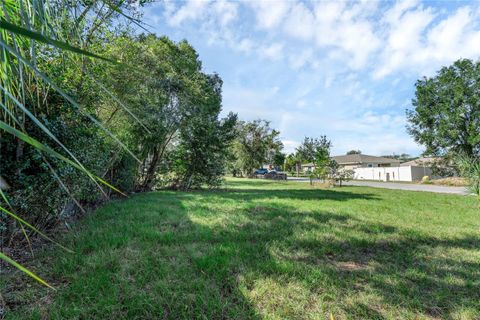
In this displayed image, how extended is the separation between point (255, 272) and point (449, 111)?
2274 centimetres

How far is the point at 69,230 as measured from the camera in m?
3.65

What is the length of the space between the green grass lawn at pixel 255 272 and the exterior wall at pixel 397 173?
18.6 meters

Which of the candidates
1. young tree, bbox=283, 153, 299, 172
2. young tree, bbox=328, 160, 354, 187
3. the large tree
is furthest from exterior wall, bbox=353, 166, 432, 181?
young tree, bbox=283, 153, 299, 172

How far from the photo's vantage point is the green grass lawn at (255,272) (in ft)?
6.15

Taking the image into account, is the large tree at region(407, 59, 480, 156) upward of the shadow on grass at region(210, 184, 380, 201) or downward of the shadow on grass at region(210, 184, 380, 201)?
upward

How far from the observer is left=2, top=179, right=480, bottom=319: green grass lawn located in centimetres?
187

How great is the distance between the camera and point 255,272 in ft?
7.87

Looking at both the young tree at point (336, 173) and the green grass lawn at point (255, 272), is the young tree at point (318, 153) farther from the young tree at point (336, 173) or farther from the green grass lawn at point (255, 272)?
the green grass lawn at point (255, 272)

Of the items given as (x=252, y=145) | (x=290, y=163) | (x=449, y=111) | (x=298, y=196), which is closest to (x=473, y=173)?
(x=298, y=196)

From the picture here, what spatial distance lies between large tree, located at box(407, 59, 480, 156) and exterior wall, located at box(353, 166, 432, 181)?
7.42 ft

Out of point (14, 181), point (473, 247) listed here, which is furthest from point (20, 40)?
point (473, 247)

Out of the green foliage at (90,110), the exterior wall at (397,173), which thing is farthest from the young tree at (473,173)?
the exterior wall at (397,173)

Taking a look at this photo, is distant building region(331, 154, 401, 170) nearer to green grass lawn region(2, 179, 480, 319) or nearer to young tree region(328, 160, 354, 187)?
young tree region(328, 160, 354, 187)

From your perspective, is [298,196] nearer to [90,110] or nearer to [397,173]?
[90,110]
